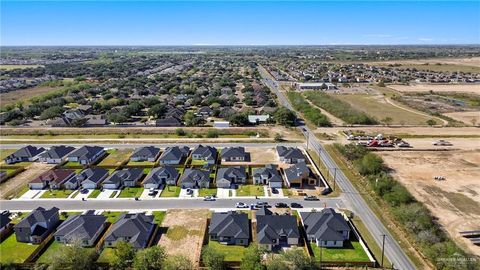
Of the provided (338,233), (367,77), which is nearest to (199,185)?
(338,233)

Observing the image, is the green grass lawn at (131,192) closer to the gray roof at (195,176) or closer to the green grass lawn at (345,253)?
the gray roof at (195,176)

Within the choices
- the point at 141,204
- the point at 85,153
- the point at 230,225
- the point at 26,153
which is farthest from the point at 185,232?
the point at 26,153

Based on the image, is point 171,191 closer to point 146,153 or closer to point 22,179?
point 146,153

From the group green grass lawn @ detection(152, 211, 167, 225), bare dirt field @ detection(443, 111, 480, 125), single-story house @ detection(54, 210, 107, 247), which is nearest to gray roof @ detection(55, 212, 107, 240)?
single-story house @ detection(54, 210, 107, 247)

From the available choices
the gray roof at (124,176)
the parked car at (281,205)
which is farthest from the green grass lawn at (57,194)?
the parked car at (281,205)

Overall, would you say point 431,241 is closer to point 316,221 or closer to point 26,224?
point 316,221

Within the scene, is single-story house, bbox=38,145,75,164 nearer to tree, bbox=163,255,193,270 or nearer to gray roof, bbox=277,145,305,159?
gray roof, bbox=277,145,305,159
